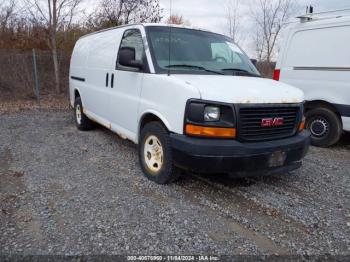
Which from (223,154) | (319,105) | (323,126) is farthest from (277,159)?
(319,105)

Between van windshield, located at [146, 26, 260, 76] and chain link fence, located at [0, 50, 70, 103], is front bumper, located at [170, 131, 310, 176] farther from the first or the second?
chain link fence, located at [0, 50, 70, 103]

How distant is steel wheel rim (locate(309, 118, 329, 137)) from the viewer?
668 centimetres

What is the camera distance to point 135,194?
4.05m

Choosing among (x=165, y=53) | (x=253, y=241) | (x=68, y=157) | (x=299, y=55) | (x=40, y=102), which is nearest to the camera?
(x=253, y=241)

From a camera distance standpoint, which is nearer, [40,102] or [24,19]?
[40,102]

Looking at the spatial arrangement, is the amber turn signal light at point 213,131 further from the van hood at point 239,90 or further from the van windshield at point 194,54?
the van windshield at point 194,54

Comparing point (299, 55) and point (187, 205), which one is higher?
point (299, 55)

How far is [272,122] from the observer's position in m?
3.90

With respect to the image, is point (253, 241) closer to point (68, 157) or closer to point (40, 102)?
point (68, 157)

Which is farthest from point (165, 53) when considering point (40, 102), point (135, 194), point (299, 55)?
point (40, 102)

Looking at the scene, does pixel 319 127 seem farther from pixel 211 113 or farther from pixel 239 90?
pixel 211 113

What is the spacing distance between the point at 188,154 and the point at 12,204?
201 cm

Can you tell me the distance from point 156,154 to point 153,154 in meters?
0.06

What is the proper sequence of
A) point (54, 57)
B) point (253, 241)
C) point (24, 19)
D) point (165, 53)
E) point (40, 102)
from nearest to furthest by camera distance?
point (253, 241)
point (165, 53)
point (40, 102)
point (54, 57)
point (24, 19)
